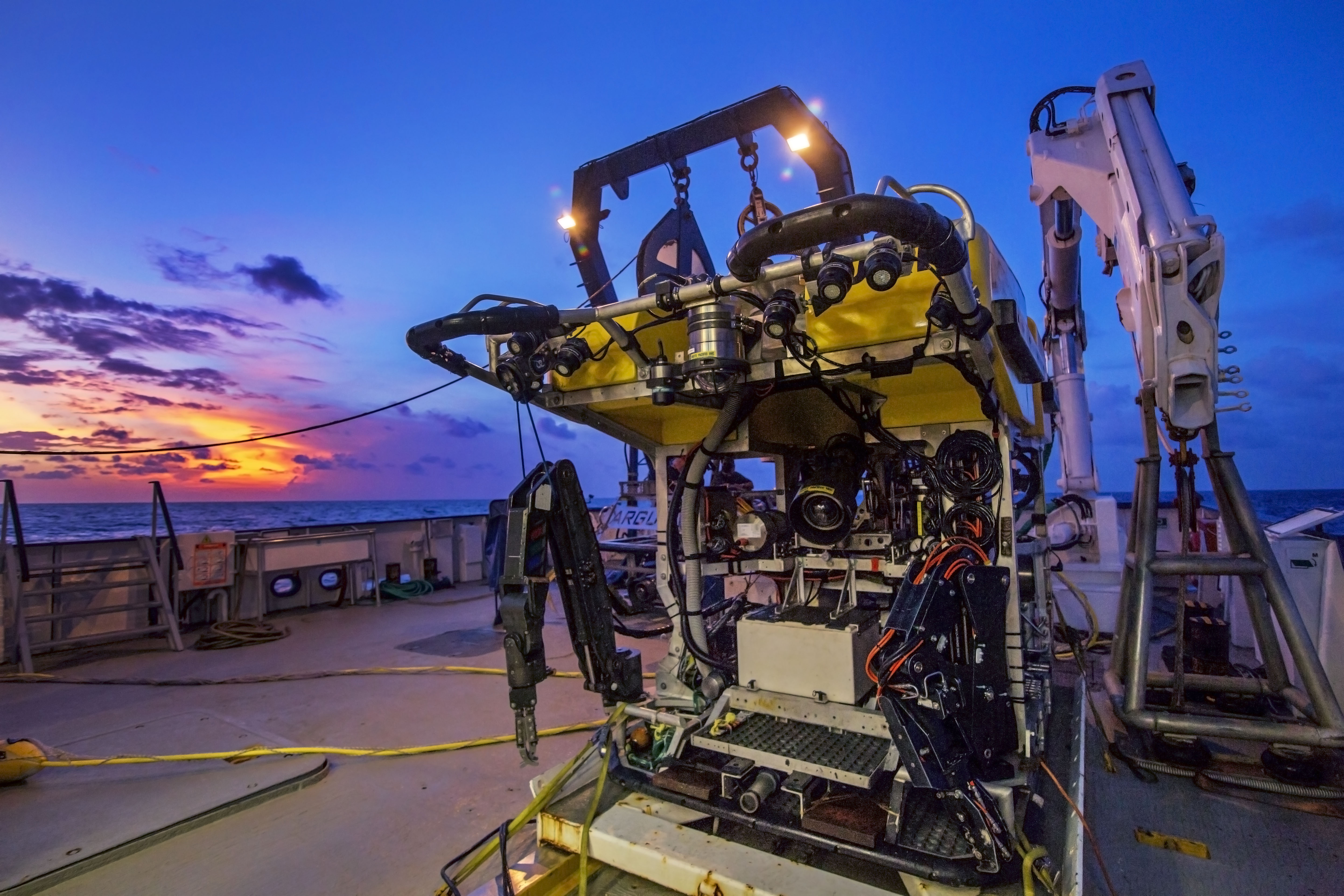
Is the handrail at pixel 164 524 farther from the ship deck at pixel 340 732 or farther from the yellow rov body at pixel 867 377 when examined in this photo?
the yellow rov body at pixel 867 377

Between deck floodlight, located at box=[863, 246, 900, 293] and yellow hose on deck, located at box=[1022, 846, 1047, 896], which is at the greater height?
deck floodlight, located at box=[863, 246, 900, 293]

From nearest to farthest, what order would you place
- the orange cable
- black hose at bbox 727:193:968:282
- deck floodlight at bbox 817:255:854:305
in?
black hose at bbox 727:193:968:282, deck floodlight at bbox 817:255:854:305, the orange cable

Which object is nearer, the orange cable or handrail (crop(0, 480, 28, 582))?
the orange cable

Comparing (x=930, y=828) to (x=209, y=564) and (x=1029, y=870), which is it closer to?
(x=1029, y=870)

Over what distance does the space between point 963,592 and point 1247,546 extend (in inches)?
116

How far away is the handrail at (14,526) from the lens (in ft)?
21.1

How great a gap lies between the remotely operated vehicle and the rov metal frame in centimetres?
2

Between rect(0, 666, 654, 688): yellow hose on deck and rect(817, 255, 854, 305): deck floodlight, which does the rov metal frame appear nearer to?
rect(817, 255, 854, 305): deck floodlight

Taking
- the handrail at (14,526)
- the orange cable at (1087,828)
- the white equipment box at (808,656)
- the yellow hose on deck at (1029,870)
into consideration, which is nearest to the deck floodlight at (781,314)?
the white equipment box at (808,656)

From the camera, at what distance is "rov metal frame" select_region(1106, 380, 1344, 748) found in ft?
11.1

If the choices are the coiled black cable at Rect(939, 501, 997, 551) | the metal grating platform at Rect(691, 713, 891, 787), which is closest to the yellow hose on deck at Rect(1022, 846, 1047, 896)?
the metal grating platform at Rect(691, 713, 891, 787)

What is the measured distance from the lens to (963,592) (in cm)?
236

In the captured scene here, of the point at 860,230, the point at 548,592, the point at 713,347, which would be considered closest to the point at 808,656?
the point at 548,592

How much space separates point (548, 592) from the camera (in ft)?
10.6
